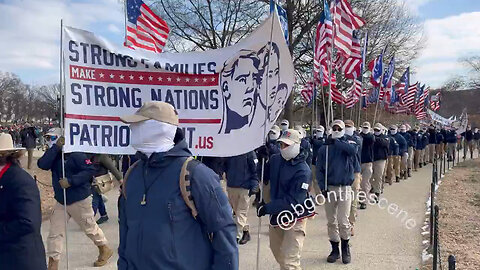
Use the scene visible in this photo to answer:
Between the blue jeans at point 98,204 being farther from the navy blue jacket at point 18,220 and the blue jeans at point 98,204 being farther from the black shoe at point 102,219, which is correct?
the navy blue jacket at point 18,220

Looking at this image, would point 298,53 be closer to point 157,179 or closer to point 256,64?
point 256,64

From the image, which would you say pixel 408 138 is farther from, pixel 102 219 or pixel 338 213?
pixel 102 219

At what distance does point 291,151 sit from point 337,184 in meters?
2.15

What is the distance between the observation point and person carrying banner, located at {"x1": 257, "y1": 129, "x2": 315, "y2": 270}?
4914mm

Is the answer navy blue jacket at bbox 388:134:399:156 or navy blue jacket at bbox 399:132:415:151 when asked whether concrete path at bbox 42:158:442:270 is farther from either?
navy blue jacket at bbox 399:132:415:151

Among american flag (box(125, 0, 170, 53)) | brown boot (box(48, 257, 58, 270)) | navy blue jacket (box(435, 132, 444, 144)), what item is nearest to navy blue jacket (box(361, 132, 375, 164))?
american flag (box(125, 0, 170, 53))

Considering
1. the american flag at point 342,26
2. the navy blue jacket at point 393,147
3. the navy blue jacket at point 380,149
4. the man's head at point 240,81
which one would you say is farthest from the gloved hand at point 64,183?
the navy blue jacket at point 393,147

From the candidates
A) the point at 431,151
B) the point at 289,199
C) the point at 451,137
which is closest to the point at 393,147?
the point at 431,151

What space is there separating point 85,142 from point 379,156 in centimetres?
919

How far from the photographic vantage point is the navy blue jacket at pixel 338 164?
6961 mm

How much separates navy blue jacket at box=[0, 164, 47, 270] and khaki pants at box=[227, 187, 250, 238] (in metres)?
4.19

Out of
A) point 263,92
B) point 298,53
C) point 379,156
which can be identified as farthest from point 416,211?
point 298,53

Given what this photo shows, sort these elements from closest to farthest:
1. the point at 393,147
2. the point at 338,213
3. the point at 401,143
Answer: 1. the point at 338,213
2. the point at 393,147
3. the point at 401,143

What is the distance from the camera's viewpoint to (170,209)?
7.77 ft
